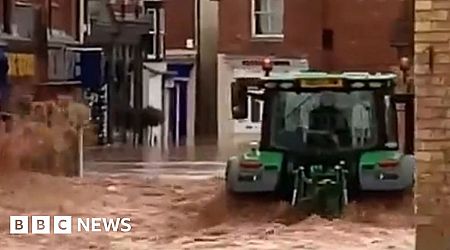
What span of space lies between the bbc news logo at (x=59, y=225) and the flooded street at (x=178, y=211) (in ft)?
0.14

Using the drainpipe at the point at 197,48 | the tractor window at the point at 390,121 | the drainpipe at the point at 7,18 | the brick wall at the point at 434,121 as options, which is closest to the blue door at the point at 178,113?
the drainpipe at the point at 197,48

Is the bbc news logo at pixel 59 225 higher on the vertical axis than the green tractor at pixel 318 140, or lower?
lower

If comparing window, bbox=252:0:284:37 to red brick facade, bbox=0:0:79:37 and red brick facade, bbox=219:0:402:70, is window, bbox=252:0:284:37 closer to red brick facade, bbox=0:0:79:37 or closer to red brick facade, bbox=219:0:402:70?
red brick facade, bbox=219:0:402:70

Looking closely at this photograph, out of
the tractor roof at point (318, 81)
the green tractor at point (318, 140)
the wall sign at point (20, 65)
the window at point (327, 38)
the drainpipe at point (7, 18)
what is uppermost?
the drainpipe at point (7, 18)

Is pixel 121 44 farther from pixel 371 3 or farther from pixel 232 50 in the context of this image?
pixel 371 3

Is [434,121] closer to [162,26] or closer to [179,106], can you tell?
[179,106]

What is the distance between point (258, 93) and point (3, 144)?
76.1 inches

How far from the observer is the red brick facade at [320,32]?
9.62 m

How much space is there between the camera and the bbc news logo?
350 inches

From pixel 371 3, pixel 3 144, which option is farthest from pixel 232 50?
pixel 3 144

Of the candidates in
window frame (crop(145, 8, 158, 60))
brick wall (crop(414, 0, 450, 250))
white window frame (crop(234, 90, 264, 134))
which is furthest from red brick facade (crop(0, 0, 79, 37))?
brick wall (crop(414, 0, 450, 250))

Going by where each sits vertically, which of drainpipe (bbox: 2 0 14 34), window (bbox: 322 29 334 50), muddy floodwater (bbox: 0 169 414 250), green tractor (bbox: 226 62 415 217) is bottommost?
muddy floodwater (bbox: 0 169 414 250)

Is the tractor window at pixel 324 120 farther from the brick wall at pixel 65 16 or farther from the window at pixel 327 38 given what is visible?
the brick wall at pixel 65 16

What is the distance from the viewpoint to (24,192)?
9.12 m
